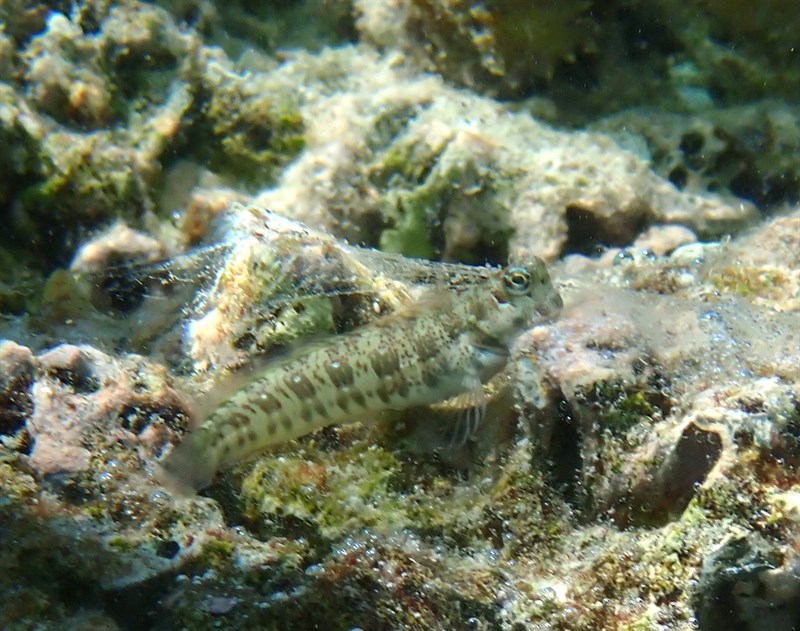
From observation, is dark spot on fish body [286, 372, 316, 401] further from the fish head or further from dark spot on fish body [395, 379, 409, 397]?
the fish head

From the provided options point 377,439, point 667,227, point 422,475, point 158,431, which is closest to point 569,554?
point 422,475

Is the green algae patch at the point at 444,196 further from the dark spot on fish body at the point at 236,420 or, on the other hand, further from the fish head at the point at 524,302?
the dark spot on fish body at the point at 236,420

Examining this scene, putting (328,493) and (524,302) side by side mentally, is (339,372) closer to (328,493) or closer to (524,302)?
(328,493)

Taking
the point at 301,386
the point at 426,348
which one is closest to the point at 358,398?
the point at 301,386

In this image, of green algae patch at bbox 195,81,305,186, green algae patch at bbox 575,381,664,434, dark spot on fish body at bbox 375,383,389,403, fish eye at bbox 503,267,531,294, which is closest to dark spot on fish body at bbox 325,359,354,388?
dark spot on fish body at bbox 375,383,389,403

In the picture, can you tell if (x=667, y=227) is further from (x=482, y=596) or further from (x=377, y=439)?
(x=482, y=596)

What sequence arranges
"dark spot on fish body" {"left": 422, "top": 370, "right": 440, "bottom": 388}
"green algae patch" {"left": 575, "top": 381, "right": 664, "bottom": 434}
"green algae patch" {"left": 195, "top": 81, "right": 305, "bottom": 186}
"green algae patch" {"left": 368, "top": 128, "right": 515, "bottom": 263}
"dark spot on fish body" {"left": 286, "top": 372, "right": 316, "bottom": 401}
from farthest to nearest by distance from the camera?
1. "green algae patch" {"left": 195, "top": 81, "right": 305, "bottom": 186}
2. "green algae patch" {"left": 368, "top": 128, "right": 515, "bottom": 263}
3. "dark spot on fish body" {"left": 422, "top": 370, "right": 440, "bottom": 388}
4. "dark spot on fish body" {"left": 286, "top": 372, "right": 316, "bottom": 401}
5. "green algae patch" {"left": 575, "top": 381, "right": 664, "bottom": 434}
